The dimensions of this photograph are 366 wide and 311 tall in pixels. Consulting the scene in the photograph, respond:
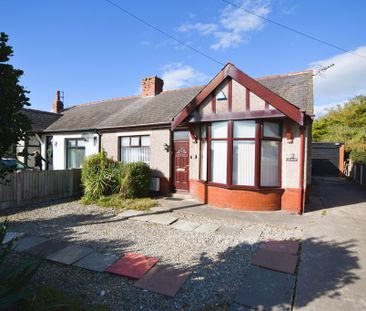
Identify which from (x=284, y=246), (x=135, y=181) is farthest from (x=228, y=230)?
(x=135, y=181)

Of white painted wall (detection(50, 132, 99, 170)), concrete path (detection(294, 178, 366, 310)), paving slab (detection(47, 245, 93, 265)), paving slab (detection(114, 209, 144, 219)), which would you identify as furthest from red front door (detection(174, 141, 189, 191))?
paving slab (detection(47, 245, 93, 265))

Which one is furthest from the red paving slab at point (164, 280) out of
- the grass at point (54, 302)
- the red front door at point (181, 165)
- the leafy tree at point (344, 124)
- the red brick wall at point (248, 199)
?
the leafy tree at point (344, 124)

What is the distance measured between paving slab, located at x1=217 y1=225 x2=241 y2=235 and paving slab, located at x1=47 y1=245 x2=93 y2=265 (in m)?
3.09

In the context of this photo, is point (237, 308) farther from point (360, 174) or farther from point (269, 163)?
point (360, 174)

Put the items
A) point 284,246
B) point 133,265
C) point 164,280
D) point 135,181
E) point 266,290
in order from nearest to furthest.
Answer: point 266,290
point 164,280
point 133,265
point 284,246
point 135,181

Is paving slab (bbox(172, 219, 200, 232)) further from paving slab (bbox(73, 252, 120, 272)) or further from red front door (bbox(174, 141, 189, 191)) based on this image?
red front door (bbox(174, 141, 189, 191))

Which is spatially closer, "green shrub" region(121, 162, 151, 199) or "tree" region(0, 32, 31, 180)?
"tree" region(0, 32, 31, 180)

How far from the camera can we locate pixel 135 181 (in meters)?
9.73

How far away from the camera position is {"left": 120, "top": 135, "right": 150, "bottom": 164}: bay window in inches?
456

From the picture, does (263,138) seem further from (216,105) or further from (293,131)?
(216,105)

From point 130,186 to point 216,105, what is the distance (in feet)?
14.6

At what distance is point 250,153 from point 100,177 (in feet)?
18.9

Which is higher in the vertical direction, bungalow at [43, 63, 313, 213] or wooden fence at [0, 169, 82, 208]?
bungalow at [43, 63, 313, 213]

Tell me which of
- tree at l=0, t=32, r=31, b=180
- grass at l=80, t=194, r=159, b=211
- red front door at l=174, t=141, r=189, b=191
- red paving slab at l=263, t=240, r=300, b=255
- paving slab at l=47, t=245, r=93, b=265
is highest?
tree at l=0, t=32, r=31, b=180
